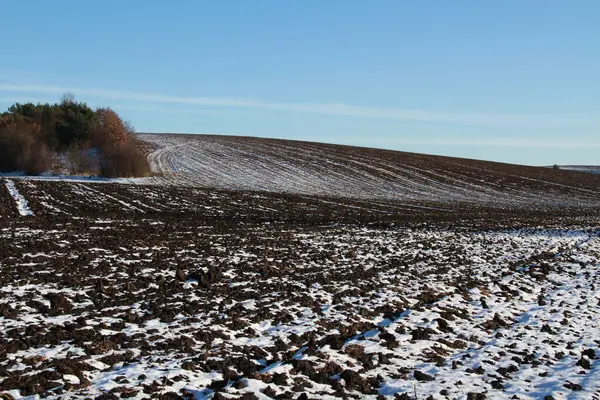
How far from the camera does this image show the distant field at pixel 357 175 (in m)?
54.3

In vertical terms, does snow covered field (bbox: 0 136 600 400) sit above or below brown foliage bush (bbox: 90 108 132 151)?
below

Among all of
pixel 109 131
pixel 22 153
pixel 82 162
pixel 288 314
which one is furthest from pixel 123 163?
pixel 288 314

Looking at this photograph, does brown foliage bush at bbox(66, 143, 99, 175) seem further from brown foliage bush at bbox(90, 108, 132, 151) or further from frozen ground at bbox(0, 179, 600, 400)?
frozen ground at bbox(0, 179, 600, 400)

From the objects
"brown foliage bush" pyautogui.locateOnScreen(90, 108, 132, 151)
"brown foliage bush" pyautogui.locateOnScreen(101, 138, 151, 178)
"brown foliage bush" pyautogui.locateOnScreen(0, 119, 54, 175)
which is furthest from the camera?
"brown foliage bush" pyautogui.locateOnScreen(90, 108, 132, 151)

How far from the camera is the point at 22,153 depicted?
5525 cm

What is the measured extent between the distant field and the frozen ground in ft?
102

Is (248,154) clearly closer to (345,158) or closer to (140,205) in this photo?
(345,158)

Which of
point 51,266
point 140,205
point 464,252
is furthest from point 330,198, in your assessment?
point 51,266

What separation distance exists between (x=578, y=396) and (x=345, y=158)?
73.4 m

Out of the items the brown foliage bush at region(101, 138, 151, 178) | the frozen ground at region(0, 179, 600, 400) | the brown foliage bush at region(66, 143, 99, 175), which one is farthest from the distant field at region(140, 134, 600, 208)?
the frozen ground at region(0, 179, 600, 400)

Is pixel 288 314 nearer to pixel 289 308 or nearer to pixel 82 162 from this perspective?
pixel 289 308

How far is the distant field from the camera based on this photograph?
2137 inches

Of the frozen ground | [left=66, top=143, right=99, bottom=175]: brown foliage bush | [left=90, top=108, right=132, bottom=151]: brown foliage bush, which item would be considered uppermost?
[left=90, top=108, right=132, bottom=151]: brown foliage bush

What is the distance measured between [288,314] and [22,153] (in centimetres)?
5269
